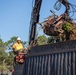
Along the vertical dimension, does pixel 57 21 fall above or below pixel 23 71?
above

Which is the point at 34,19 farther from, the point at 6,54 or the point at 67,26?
the point at 6,54

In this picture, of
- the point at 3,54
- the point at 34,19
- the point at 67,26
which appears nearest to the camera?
the point at 67,26

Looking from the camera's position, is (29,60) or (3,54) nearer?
(29,60)

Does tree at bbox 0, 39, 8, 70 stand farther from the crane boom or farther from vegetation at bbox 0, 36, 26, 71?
the crane boom

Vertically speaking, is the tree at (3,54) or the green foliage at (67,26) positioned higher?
→ the green foliage at (67,26)

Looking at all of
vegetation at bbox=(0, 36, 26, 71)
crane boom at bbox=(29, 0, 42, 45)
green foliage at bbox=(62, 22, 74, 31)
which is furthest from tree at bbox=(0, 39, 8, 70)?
green foliage at bbox=(62, 22, 74, 31)

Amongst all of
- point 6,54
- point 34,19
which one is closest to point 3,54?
point 6,54

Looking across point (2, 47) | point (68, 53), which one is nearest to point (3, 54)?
point (2, 47)

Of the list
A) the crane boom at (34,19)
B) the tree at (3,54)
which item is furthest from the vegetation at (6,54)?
the crane boom at (34,19)

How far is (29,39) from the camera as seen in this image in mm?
12680

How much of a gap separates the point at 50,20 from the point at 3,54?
61.0 metres

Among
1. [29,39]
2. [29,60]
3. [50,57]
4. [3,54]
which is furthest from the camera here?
[3,54]

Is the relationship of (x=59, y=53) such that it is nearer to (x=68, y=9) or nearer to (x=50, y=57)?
(x=50, y=57)

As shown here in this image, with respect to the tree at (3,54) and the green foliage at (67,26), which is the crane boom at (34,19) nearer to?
the green foliage at (67,26)
